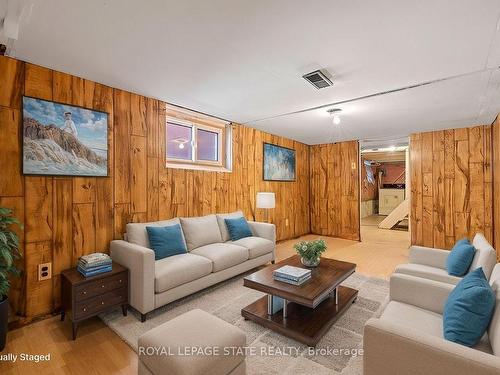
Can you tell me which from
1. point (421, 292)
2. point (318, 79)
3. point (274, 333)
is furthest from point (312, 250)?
point (318, 79)

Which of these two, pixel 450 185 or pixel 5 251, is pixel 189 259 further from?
pixel 450 185

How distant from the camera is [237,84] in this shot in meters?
2.84

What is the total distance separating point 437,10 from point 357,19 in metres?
0.50

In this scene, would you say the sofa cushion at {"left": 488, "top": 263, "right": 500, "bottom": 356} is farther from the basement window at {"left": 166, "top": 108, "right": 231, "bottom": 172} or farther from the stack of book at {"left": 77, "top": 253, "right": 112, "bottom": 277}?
the basement window at {"left": 166, "top": 108, "right": 231, "bottom": 172}

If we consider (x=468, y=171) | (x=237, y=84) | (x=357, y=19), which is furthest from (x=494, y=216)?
(x=237, y=84)

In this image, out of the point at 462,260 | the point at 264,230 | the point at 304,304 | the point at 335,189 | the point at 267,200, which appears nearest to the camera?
the point at 304,304

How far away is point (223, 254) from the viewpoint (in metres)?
3.11

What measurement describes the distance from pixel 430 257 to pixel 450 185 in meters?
2.87

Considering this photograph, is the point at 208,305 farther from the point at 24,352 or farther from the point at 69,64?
the point at 69,64

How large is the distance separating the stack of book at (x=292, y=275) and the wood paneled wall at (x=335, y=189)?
410 centimetres

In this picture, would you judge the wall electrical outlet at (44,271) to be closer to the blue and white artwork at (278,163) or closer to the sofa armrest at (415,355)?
the sofa armrest at (415,355)

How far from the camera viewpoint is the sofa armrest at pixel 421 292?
177cm

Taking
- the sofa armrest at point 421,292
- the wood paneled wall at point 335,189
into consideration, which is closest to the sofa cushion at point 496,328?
the sofa armrest at point 421,292

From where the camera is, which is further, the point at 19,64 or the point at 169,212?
the point at 169,212
